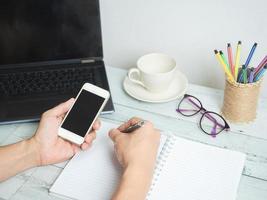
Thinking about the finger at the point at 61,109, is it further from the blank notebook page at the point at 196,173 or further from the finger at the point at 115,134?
the blank notebook page at the point at 196,173

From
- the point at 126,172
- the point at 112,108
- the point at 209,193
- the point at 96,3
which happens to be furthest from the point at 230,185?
the point at 96,3

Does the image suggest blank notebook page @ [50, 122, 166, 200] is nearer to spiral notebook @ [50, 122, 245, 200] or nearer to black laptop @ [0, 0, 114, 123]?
spiral notebook @ [50, 122, 245, 200]

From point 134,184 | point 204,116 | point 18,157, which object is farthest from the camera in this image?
point 204,116

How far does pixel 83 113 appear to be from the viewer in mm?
757

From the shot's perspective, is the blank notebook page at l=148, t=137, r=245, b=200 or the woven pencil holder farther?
the woven pencil holder

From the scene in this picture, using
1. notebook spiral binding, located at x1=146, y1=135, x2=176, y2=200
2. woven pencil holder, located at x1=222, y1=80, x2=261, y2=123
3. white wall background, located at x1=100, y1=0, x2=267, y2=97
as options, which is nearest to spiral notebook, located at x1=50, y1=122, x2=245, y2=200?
notebook spiral binding, located at x1=146, y1=135, x2=176, y2=200

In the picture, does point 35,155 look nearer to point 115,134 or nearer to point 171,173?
point 115,134

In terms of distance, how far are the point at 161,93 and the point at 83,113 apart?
0.77ft

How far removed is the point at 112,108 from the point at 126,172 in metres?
0.23

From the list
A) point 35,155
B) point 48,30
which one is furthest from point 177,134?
point 48,30

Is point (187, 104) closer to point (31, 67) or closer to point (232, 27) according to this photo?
point (232, 27)

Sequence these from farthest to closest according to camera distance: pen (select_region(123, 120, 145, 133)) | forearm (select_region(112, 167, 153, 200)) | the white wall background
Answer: the white wall background
pen (select_region(123, 120, 145, 133))
forearm (select_region(112, 167, 153, 200))

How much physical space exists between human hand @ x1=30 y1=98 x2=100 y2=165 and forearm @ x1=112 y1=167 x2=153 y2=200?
0.15m

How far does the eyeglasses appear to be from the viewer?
0.81 m
